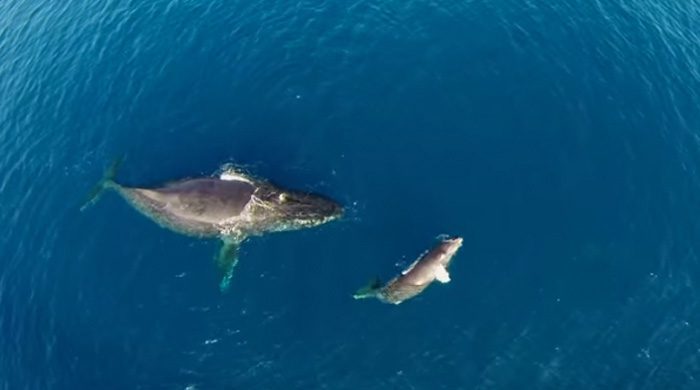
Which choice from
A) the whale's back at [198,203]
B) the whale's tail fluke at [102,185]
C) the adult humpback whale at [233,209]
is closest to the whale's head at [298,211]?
the adult humpback whale at [233,209]

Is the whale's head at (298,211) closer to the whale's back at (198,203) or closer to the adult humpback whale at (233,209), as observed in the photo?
the adult humpback whale at (233,209)

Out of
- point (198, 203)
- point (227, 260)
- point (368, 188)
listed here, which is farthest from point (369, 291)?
point (198, 203)

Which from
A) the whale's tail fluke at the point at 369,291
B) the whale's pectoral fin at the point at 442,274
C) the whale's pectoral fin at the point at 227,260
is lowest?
the whale's pectoral fin at the point at 227,260

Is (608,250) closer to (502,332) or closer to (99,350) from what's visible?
(502,332)

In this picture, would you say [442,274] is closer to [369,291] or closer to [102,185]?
[369,291]

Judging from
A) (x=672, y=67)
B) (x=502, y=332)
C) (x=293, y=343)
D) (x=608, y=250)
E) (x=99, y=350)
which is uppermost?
(x=672, y=67)

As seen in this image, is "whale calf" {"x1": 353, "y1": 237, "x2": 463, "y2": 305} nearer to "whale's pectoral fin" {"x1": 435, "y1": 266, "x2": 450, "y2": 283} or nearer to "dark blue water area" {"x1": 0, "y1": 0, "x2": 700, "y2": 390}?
"whale's pectoral fin" {"x1": 435, "y1": 266, "x2": 450, "y2": 283}

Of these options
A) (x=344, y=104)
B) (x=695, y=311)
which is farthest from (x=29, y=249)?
(x=695, y=311)
